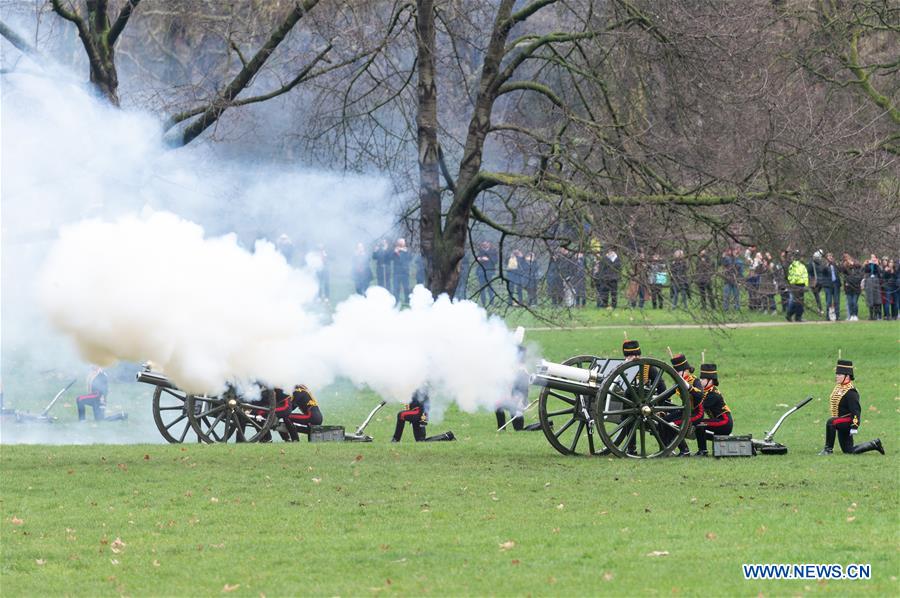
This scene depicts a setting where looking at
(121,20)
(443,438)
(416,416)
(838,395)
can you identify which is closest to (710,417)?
(838,395)

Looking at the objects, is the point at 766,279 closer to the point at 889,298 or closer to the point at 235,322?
the point at 235,322

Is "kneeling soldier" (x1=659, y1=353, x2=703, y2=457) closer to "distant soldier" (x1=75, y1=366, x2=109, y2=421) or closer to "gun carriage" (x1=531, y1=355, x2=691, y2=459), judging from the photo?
"gun carriage" (x1=531, y1=355, x2=691, y2=459)

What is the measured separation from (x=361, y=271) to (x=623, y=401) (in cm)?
2073

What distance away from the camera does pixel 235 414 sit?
68.0 feet

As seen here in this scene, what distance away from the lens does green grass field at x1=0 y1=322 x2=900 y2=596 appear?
1151 cm

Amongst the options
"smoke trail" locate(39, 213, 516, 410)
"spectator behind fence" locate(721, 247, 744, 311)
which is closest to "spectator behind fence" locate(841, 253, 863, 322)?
"spectator behind fence" locate(721, 247, 744, 311)

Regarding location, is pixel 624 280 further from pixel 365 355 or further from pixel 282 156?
pixel 282 156

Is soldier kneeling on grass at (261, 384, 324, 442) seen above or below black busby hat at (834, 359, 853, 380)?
below

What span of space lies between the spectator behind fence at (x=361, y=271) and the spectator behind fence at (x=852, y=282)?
12.5m

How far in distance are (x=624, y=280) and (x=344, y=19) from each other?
23.6ft

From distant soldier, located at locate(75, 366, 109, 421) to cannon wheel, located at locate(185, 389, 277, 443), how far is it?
6177mm

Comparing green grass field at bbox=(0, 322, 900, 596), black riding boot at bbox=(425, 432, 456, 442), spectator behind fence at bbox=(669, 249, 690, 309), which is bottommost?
green grass field at bbox=(0, 322, 900, 596)

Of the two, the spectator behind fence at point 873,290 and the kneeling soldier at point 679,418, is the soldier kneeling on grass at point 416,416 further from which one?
the spectator behind fence at point 873,290

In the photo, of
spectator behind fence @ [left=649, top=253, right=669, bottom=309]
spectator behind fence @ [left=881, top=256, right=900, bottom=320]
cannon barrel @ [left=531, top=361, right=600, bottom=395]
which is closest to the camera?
cannon barrel @ [left=531, top=361, right=600, bottom=395]
